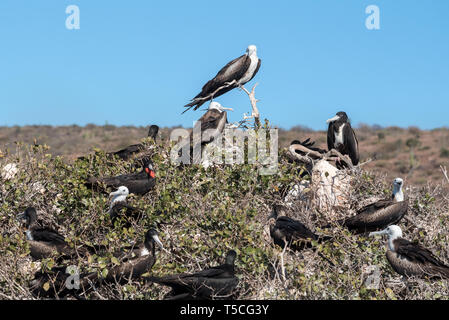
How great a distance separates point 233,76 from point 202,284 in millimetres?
5261

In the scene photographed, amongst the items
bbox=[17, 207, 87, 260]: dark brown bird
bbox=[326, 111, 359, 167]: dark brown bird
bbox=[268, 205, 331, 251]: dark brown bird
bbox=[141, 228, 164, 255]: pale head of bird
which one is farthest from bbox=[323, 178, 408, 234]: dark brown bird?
bbox=[17, 207, 87, 260]: dark brown bird

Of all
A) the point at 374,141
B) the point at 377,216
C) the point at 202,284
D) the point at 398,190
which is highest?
the point at 374,141

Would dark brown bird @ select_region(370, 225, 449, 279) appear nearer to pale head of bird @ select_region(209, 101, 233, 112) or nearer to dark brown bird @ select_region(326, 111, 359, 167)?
dark brown bird @ select_region(326, 111, 359, 167)

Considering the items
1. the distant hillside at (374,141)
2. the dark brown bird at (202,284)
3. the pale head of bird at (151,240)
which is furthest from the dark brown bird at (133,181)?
the distant hillside at (374,141)

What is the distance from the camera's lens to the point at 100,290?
6043 millimetres

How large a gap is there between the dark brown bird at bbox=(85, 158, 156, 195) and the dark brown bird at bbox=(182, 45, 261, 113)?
256 centimetres

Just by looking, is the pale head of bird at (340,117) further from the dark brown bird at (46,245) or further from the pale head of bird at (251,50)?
the dark brown bird at (46,245)

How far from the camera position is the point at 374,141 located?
122ft

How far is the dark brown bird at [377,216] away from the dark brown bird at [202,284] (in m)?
2.03

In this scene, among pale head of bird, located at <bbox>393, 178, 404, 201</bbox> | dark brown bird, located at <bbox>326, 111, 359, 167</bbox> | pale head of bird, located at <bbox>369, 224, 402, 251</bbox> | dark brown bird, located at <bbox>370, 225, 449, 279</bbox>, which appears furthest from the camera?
dark brown bird, located at <bbox>326, 111, 359, 167</bbox>

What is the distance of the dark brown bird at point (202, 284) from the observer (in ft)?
18.2

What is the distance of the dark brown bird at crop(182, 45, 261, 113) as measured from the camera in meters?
10.2

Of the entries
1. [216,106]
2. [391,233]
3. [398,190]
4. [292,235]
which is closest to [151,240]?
[292,235]

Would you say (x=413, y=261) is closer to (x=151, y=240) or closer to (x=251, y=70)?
(x=151, y=240)
